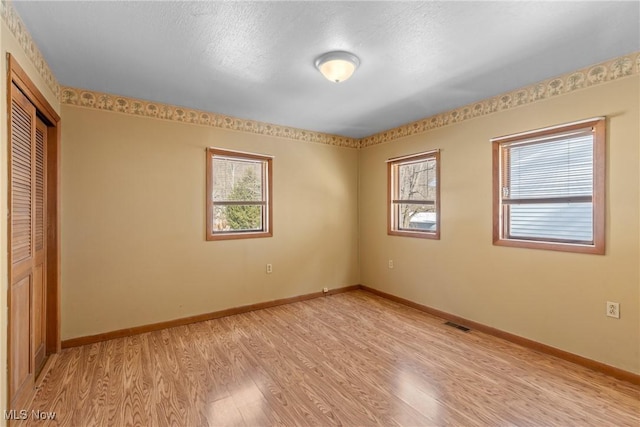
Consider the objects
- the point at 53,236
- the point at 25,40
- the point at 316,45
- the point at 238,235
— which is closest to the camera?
the point at 25,40

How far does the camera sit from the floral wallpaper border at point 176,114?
2932mm

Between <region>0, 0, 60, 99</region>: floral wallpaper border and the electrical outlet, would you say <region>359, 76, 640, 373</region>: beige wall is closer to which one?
the electrical outlet

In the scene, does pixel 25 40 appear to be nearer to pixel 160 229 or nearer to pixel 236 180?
pixel 160 229

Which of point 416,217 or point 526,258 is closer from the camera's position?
point 526,258

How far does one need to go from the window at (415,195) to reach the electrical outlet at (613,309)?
1624 mm

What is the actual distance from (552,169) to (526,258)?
0.86m

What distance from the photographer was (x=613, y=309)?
2402 millimetres

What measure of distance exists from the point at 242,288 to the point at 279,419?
2126 mm

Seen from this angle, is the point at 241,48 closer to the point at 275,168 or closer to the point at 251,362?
the point at 275,168

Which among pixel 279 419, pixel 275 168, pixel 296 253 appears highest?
pixel 275 168

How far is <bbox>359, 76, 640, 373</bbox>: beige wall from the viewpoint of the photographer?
2.33 metres

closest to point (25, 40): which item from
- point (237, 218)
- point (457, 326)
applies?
point (237, 218)

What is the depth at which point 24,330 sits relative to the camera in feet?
6.89

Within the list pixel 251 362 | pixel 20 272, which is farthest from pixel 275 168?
pixel 20 272
